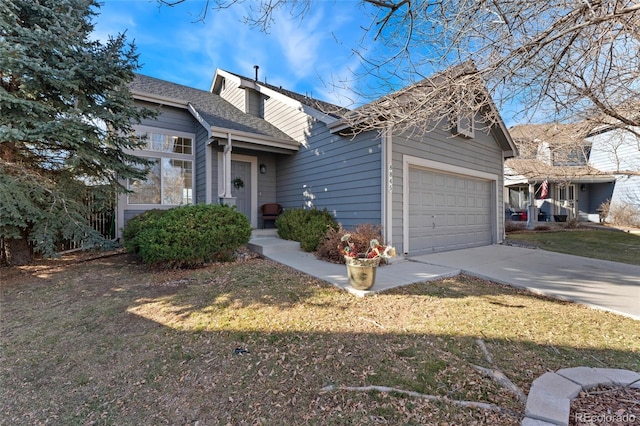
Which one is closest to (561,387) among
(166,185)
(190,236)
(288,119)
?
(190,236)

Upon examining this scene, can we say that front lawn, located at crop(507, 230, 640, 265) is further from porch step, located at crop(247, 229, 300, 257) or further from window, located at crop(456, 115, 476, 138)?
porch step, located at crop(247, 229, 300, 257)

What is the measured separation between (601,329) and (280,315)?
12.2 ft

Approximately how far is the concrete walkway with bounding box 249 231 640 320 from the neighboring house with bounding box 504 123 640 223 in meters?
3.83

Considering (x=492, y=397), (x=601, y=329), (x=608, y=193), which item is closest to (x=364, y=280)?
(x=492, y=397)

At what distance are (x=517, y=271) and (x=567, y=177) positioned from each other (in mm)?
9297

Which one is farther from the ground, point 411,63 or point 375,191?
point 411,63

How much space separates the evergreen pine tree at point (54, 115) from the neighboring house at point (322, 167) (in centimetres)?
208

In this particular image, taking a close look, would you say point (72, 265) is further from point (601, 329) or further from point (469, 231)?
point (469, 231)

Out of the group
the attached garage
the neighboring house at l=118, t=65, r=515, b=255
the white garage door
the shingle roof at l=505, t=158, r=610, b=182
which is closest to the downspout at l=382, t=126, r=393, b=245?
the neighboring house at l=118, t=65, r=515, b=255

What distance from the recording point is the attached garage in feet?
23.7

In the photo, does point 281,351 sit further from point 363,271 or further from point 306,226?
point 306,226

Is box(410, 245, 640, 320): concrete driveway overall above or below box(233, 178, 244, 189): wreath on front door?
below

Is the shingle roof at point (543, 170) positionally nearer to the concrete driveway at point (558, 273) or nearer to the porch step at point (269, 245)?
the concrete driveway at point (558, 273)

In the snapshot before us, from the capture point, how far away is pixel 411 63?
404 cm
